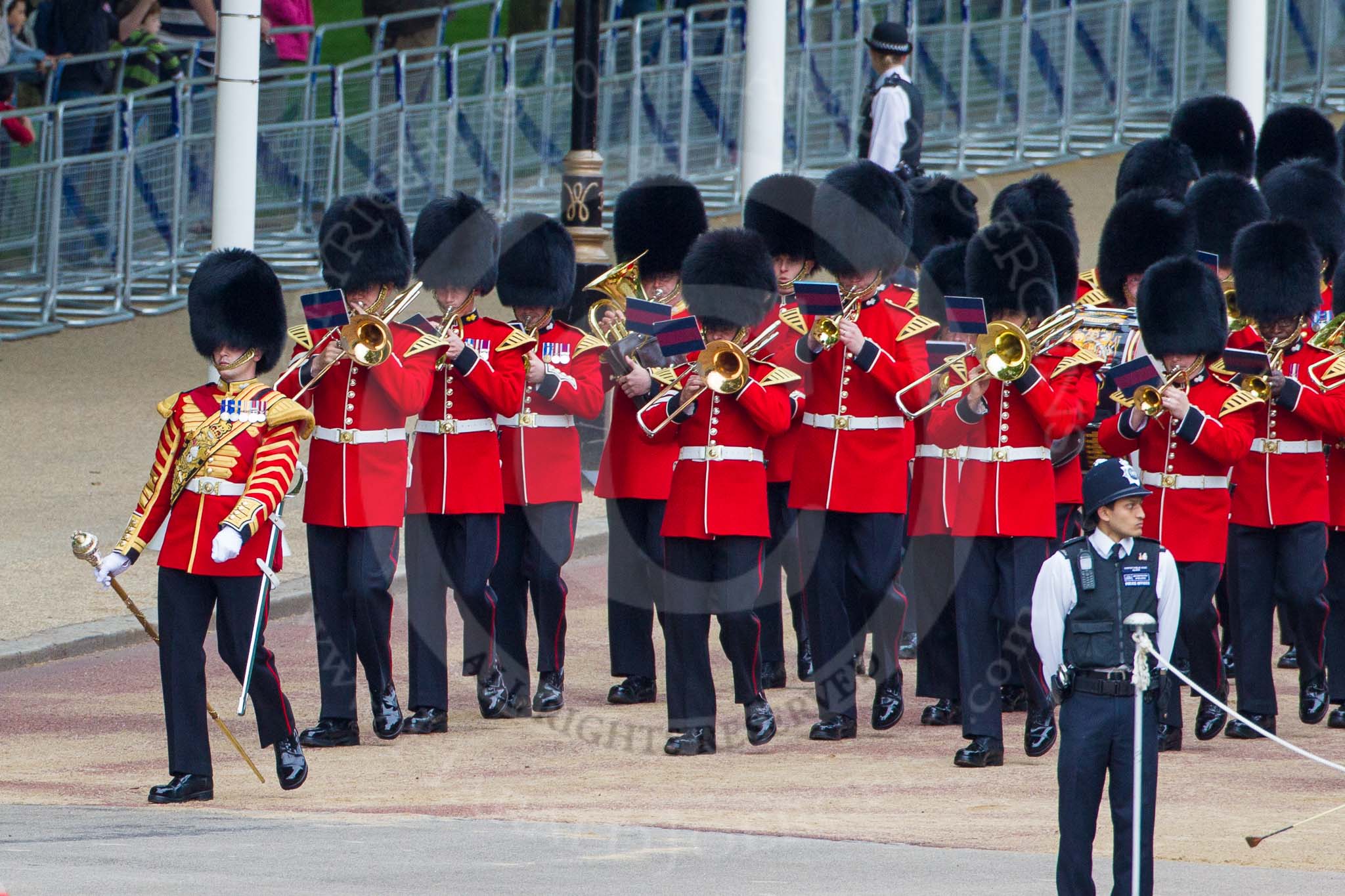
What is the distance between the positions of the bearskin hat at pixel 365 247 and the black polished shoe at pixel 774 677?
1692 mm

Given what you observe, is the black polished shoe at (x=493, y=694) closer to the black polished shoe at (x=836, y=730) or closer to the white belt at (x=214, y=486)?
the black polished shoe at (x=836, y=730)

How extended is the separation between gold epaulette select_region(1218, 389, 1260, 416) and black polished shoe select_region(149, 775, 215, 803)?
2959mm

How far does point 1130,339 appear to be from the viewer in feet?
25.9

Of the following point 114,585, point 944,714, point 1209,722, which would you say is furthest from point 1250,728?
point 114,585

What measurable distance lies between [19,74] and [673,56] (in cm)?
370

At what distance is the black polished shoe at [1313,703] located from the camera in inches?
294

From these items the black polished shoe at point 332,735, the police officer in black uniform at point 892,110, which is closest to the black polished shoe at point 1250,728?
the black polished shoe at point 332,735

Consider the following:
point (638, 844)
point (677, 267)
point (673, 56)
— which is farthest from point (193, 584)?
point (673, 56)

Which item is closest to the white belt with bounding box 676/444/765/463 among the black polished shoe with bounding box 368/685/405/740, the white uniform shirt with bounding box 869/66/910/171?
the black polished shoe with bounding box 368/685/405/740

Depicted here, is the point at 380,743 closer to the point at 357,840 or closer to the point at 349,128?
the point at 357,840

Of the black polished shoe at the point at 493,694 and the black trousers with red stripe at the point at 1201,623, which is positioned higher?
the black trousers with red stripe at the point at 1201,623

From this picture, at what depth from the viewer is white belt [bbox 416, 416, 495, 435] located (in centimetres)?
758

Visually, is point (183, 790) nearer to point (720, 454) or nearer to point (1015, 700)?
point (720, 454)

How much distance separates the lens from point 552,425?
7840 mm
